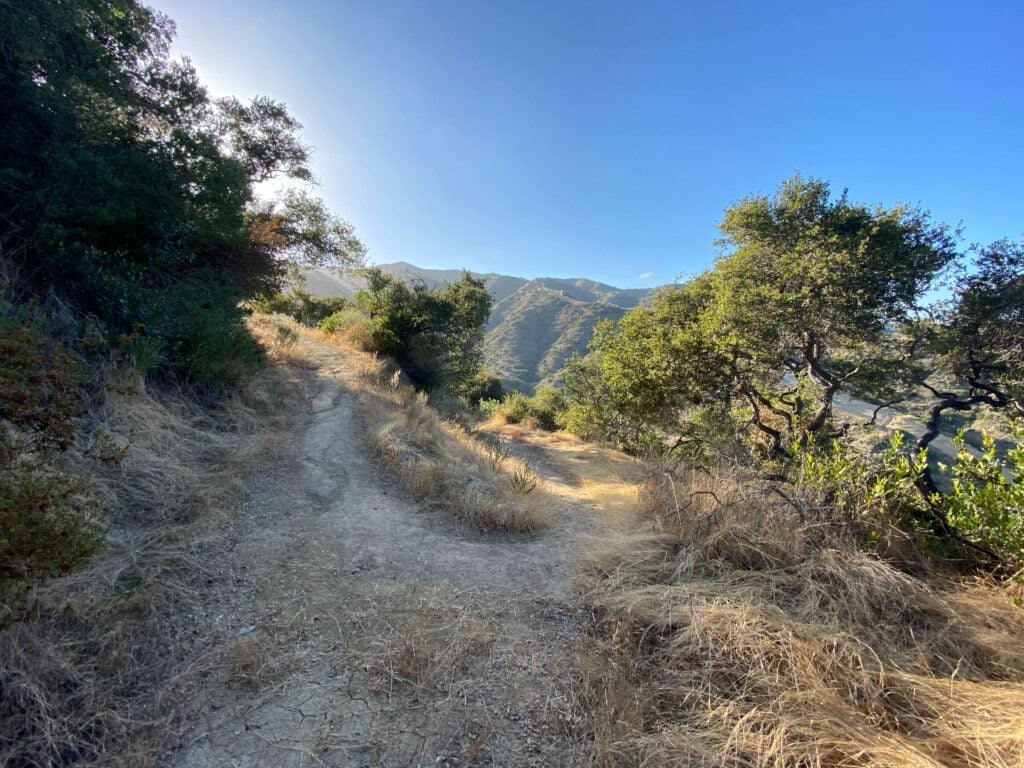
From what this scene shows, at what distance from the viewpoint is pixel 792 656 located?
2.25 meters

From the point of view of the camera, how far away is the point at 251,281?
26.4 feet

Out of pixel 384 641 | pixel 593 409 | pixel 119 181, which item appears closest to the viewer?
pixel 384 641

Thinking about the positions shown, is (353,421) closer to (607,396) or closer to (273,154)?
(273,154)

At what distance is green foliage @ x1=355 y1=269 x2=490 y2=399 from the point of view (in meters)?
13.0

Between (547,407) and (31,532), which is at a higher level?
(31,532)

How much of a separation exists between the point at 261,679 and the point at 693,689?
242 centimetres

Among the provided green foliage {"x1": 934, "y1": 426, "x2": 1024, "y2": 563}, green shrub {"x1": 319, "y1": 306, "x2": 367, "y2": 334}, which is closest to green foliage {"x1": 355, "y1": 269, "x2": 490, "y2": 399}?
green shrub {"x1": 319, "y1": 306, "x2": 367, "y2": 334}

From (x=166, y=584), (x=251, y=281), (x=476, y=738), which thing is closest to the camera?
(x=476, y=738)

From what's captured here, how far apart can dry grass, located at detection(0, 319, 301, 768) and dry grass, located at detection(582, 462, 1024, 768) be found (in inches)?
88.5

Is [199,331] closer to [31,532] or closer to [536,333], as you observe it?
[31,532]

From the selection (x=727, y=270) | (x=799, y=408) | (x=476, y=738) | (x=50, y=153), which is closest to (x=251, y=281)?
(x=50, y=153)

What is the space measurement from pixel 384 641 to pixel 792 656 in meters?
2.47

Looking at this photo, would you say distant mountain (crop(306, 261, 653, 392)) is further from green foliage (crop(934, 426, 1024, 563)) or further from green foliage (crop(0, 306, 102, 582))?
green foliage (crop(0, 306, 102, 582))

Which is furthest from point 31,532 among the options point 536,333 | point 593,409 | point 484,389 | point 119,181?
point 536,333
